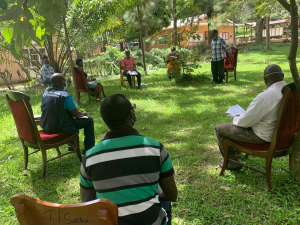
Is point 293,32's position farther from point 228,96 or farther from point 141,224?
point 228,96

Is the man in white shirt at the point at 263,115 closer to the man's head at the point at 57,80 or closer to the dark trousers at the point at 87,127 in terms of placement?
the dark trousers at the point at 87,127

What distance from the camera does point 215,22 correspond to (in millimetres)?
24844

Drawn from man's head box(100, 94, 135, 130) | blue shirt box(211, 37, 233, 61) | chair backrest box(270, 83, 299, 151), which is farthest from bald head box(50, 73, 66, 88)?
blue shirt box(211, 37, 233, 61)

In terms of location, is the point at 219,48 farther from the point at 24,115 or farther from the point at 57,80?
the point at 24,115

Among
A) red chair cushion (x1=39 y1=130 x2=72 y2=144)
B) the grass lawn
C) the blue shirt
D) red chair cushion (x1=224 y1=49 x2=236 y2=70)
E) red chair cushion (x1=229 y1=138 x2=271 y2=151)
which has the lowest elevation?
the grass lawn

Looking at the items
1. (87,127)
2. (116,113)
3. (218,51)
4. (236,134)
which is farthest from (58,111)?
(218,51)

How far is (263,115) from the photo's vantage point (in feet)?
9.09

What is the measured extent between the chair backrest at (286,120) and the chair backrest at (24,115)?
3072 millimetres

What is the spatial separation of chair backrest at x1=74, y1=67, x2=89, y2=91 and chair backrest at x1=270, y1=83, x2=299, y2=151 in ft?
20.7

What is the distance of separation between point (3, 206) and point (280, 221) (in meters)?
3.18

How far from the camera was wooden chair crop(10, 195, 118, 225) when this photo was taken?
3.79ft

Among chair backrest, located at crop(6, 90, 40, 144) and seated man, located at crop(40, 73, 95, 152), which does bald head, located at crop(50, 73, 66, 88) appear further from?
chair backrest, located at crop(6, 90, 40, 144)

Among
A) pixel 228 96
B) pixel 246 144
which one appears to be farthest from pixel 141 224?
pixel 228 96

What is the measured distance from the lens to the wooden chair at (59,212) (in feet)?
3.79
